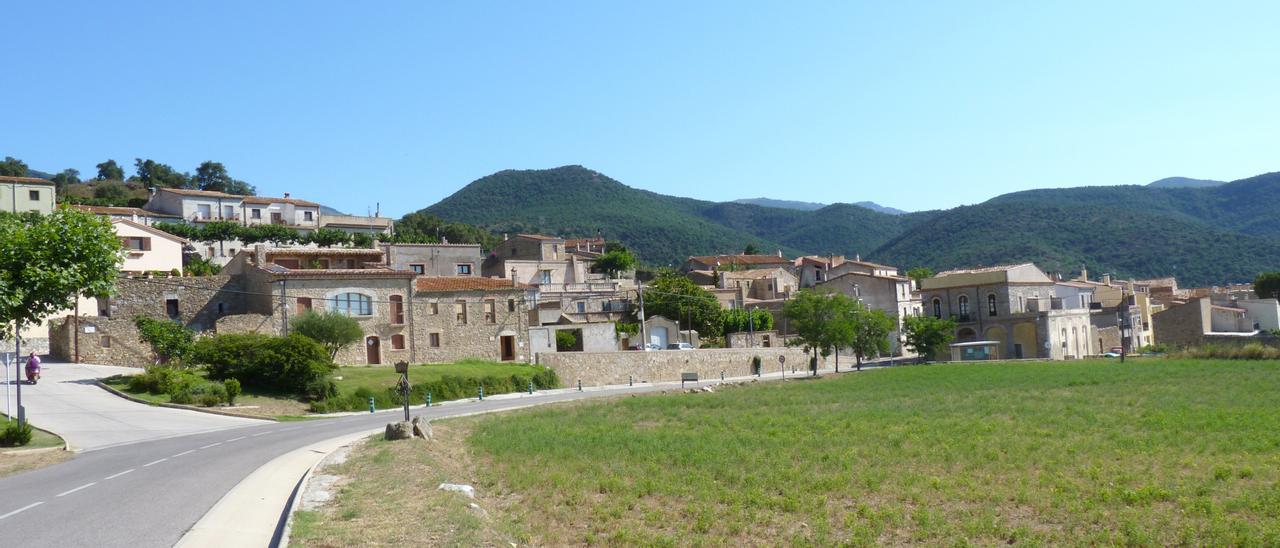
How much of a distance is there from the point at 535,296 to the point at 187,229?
1286 inches

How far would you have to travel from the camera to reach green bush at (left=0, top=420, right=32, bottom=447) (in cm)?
2541

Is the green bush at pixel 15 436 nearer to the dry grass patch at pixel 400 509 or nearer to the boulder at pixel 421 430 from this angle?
the dry grass patch at pixel 400 509

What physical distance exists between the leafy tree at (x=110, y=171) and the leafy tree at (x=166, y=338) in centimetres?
10160

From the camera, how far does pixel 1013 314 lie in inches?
3187

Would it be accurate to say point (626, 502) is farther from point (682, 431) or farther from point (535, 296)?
point (535, 296)

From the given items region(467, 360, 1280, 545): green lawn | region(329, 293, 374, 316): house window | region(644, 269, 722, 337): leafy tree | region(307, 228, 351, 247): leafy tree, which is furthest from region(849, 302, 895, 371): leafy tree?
region(307, 228, 351, 247): leafy tree

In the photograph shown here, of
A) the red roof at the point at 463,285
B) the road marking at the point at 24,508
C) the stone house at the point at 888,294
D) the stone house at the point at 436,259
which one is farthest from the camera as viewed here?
the stone house at the point at 888,294

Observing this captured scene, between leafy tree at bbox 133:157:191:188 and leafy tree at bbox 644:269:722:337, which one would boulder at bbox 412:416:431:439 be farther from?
leafy tree at bbox 133:157:191:188

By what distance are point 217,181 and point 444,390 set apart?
107867 mm

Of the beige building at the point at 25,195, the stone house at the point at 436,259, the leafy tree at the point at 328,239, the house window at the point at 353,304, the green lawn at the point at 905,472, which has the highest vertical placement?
the beige building at the point at 25,195

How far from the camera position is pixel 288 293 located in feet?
164

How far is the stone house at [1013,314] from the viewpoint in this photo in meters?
80.0

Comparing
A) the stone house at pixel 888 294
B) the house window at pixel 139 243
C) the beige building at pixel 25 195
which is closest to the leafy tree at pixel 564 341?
the stone house at pixel 888 294

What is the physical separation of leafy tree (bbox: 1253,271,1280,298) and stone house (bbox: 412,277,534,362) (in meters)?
94.4
